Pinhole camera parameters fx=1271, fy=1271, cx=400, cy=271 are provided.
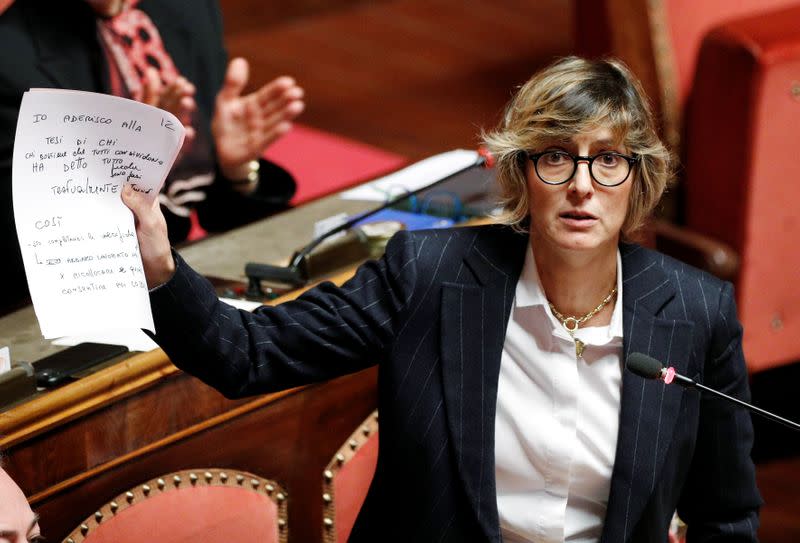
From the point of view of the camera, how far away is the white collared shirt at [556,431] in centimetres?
171

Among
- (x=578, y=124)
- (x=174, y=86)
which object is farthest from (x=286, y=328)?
(x=174, y=86)

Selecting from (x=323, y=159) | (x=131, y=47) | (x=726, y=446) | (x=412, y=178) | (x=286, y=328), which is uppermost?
(x=131, y=47)

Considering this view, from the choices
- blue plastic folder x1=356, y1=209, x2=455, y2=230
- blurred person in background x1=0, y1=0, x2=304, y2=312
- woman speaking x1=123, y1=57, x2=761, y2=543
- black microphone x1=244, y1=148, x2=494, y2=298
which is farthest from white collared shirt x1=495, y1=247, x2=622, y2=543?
blurred person in background x1=0, y1=0, x2=304, y2=312

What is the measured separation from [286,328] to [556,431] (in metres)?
0.39

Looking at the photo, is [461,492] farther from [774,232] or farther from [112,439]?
[774,232]

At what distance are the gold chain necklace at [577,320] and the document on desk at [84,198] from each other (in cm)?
57

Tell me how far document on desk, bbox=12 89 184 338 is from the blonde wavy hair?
0.49 metres

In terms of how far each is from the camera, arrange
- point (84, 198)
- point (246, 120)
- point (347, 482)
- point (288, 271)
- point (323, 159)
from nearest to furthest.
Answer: point (84, 198) < point (347, 482) < point (288, 271) < point (246, 120) < point (323, 159)

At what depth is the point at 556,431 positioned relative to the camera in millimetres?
1708

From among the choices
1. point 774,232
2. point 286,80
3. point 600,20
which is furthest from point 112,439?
point 600,20

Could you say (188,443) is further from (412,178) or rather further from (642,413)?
(412,178)

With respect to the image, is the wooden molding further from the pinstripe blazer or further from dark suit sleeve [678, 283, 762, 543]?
dark suit sleeve [678, 283, 762, 543]

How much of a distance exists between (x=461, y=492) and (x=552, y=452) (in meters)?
0.13

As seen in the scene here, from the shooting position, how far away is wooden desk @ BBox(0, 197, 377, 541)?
5.54 ft
